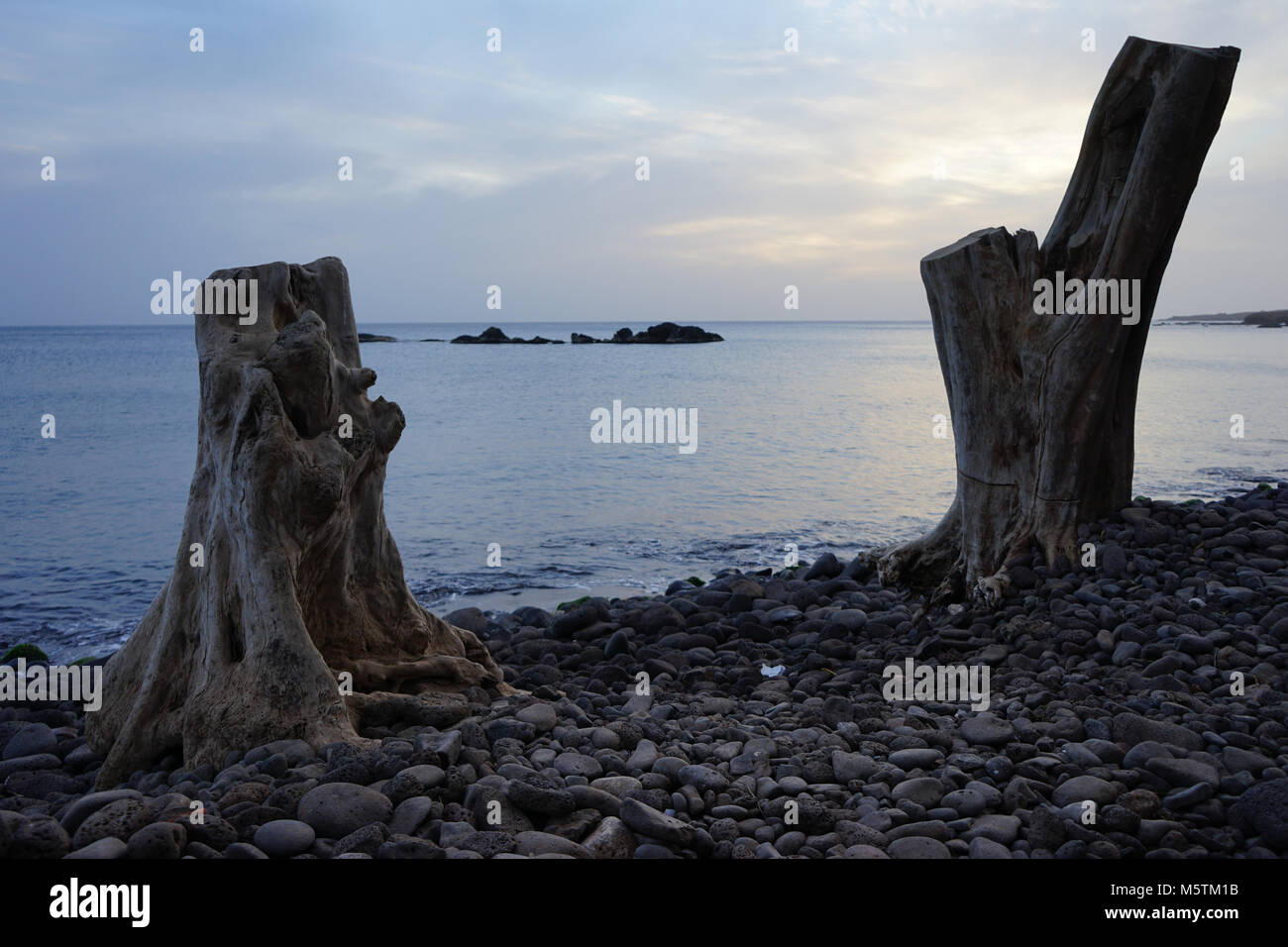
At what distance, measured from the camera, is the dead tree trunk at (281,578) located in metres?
4.65

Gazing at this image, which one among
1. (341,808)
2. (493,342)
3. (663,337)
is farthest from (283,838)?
(493,342)

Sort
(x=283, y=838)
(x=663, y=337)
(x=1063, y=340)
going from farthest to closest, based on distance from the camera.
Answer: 1. (x=663, y=337)
2. (x=1063, y=340)
3. (x=283, y=838)

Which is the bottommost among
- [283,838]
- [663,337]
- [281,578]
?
[283,838]

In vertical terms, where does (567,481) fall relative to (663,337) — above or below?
below

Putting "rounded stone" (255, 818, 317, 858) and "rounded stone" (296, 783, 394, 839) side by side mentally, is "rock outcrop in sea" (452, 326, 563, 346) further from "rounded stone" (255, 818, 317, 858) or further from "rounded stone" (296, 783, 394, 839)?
"rounded stone" (255, 818, 317, 858)

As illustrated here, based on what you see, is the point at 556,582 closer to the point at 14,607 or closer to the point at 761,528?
the point at 761,528

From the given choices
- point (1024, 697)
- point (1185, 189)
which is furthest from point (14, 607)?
point (1185, 189)

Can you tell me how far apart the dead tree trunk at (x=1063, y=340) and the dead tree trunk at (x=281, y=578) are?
13.5 feet

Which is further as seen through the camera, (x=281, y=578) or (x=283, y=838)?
(x=281, y=578)

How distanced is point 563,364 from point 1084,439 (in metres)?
54.0

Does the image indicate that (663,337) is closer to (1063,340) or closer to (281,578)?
(1063,340)

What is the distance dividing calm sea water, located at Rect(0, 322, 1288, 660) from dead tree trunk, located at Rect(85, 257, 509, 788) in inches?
174

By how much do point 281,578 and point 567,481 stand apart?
504 inches

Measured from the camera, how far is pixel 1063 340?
23.0ft
